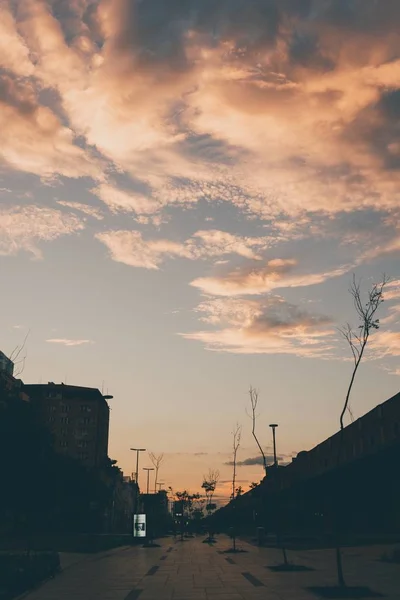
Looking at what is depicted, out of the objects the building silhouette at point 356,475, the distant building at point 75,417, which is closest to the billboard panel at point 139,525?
the building silhouette at point 356,475

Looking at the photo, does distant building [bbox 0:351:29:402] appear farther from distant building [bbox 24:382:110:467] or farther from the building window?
the building window

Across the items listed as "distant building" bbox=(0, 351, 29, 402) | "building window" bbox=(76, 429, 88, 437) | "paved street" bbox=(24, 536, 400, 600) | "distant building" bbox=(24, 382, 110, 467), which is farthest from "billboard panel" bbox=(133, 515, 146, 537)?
"building window" bbox=(76, 429, 88, 437)

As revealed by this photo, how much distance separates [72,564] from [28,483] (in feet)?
47.6

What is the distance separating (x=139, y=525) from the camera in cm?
6988

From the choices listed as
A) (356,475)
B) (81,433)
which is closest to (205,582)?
(356,475)

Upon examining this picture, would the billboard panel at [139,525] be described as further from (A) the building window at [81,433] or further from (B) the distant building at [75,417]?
(A) the building window at [81,433]

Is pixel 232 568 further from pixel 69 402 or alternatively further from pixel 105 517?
pixel 69 402

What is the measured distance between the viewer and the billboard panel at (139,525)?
6875cm

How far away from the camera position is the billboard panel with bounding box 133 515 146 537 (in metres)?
68.8

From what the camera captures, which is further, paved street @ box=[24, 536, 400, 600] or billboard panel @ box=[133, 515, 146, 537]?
billboard panel @ box=[133, 515, 146, 537]

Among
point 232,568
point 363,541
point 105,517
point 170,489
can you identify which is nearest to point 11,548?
point 232,568

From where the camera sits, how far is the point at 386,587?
703 inches

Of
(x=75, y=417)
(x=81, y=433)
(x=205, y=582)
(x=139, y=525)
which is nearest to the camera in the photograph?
(x=205, y=582)

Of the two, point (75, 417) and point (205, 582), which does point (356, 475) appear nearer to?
point (205, 582)
